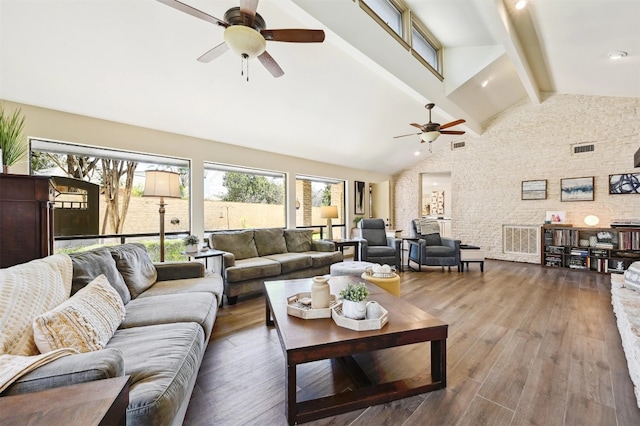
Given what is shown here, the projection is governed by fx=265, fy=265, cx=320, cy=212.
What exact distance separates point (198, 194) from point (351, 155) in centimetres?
350

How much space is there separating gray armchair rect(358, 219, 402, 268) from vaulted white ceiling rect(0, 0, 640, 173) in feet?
6.05

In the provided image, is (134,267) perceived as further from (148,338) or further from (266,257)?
(266,257)

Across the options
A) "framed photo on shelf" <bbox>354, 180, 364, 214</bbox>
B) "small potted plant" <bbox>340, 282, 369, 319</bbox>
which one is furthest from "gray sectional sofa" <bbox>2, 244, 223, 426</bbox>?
"framed photo on shelf" <bbox>354, 180, 364, 214</bbox>

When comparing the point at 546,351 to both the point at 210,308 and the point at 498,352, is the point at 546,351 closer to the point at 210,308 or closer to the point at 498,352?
the point at 498,352

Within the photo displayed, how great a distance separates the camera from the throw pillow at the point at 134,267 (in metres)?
2.26

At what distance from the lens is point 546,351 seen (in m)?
2.18

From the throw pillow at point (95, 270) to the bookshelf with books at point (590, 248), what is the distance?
23.8ft

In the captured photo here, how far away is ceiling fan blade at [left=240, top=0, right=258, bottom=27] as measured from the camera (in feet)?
5.75

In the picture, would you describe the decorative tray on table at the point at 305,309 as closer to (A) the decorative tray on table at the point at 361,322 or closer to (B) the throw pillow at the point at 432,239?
(A) the decorative tray on table at the point at 361,322

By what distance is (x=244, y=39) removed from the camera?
1.80 metres

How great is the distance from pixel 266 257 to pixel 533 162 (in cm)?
630

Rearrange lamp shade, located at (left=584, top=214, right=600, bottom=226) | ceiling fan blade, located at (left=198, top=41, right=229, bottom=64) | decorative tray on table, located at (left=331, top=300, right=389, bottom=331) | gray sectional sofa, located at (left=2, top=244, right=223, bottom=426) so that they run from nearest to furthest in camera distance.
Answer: gray sectional sofa, located at (left=2, top=244, right=223, bottom=426), decorative tray on table, located at (left=331, top=300, right=389, bottom=331), ceiling fan blade, located at (left=198, top=41, right=229, bottom=64), lamp shade, located at (left=584, top=214, right=600, bottom=226)

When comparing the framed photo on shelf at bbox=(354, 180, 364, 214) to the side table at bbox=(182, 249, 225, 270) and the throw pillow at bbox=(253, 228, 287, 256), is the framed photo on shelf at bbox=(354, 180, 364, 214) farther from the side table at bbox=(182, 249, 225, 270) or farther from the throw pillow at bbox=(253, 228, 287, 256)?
the side table at bbox=(182, 249, 225, 270)

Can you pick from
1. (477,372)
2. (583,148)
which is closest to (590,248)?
(583,148)
